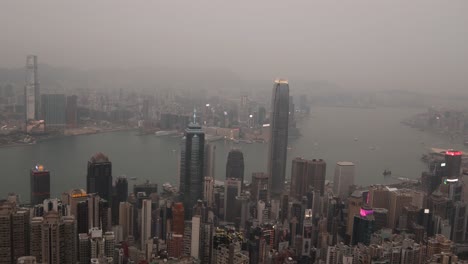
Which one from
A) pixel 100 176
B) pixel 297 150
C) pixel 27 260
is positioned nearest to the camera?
pixel 27 260

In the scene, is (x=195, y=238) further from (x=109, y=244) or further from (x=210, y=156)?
(x=210, y=156)

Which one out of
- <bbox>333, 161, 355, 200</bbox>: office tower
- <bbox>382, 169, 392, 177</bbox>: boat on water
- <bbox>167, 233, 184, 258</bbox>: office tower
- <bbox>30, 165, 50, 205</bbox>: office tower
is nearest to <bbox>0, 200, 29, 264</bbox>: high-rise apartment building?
<bbox>30, 165, 50, 205</bbox>: office tower

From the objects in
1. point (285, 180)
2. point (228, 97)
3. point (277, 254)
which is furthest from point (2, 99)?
point (285, 180)

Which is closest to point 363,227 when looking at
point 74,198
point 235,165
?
point 235,165

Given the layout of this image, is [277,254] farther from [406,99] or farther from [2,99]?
[2,99]

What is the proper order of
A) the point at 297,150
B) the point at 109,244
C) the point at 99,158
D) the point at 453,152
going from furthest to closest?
the point at 297,150
the point at 453,152
the point at 99,158
the point at 109,244

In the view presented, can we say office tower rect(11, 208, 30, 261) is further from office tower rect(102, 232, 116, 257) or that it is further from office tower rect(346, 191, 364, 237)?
office tower rect(346, 191, 364, 237)
